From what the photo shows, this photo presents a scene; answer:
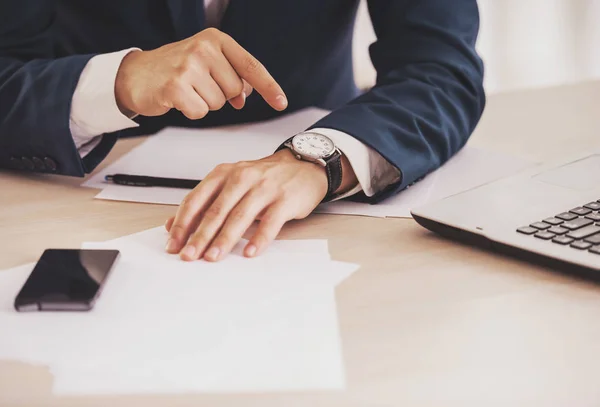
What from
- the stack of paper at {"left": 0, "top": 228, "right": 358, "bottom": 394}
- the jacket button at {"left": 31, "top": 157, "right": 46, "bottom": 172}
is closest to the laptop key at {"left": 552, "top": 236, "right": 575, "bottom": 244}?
the stack of paper at {"left": 0, "top": 228, "right": 358, "bottom": 394}

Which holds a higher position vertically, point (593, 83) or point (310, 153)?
point (310, 153)

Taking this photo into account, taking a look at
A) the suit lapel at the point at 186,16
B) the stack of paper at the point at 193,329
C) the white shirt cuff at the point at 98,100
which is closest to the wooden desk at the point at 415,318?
the stack of paper at the point at 193,329

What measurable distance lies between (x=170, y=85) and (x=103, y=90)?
0.46 ft

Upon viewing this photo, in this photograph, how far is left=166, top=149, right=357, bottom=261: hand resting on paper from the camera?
0.75m

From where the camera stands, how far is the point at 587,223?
0.71 metres

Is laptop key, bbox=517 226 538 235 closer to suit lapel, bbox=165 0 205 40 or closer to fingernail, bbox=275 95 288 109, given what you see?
fingernail, bbox=275 95 288 109

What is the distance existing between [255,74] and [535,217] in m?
0.39

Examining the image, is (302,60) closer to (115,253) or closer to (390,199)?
(390,199)

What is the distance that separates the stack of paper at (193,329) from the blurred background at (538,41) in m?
2.26

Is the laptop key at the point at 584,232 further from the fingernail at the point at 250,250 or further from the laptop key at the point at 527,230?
the fingernail at the point at 250,250

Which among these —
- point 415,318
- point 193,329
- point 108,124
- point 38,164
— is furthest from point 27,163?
point 415,318

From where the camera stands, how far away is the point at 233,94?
3.03 ft

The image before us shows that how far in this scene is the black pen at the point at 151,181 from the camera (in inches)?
38.2

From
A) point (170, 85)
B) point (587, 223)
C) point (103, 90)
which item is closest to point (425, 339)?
point (587, 223)
